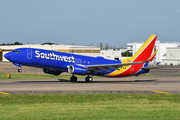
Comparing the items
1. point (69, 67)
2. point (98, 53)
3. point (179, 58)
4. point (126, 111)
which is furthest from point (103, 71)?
point (179, 58)

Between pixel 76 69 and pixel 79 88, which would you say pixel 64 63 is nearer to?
pixel 76 69

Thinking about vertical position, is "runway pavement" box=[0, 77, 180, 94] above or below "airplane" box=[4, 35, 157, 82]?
below

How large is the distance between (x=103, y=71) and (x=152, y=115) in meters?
29.0

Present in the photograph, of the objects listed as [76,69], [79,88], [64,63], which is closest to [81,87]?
[79,88]

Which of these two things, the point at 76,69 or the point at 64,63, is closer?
the point at 76,69

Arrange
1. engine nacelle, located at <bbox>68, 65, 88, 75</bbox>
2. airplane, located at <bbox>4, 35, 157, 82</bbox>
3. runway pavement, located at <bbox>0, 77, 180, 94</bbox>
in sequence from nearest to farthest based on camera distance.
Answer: runway pavement, located at <bbox>0, 77, 180, 94</bbox>
airplane, located at <bbox>4, 35, 157, 82</bbox>
engine nacelle, located at <bbox>68, 65, 88, 75</bbox>

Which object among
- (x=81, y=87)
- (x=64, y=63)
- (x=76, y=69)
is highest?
(x=64, y=63)

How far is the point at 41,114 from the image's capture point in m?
15.0

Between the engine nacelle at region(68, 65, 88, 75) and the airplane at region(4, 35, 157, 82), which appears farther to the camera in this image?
the engine nacelle at region(68, 65, 88, 75)

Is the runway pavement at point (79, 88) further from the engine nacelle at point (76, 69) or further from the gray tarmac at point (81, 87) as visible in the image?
the engine nacelle at point (76, 69)

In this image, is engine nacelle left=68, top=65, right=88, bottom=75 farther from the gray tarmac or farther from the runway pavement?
the runway pavement

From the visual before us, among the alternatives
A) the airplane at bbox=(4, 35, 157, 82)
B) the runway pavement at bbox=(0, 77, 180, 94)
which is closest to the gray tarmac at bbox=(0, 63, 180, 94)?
the runway pavement at bbox=(0, 77, 180, 94)

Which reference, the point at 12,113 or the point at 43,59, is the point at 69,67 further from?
the point at 12,113

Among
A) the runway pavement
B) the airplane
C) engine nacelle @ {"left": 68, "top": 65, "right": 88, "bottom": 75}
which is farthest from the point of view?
engine nacelle @ {"left": 68, "top": 65, "right": 88, "bottom": 75}
